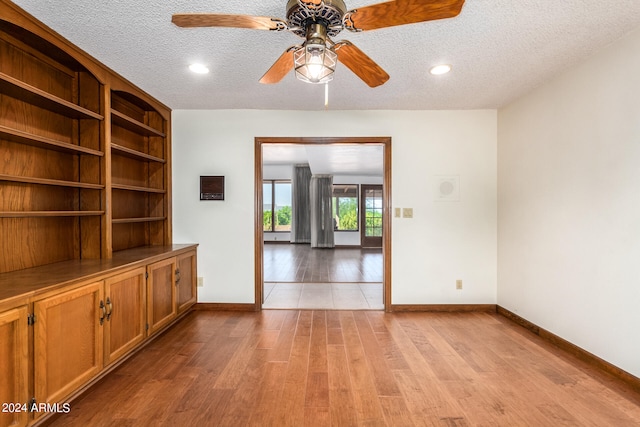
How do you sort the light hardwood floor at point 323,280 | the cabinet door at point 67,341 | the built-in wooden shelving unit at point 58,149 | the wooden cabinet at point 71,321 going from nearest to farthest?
the wooden cabinet at point 71,321, the cabinet door at point 67,341, the built-in wooden shelving unit at point 58,149, the light hardwood floor at point 323,280

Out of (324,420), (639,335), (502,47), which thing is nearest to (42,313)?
(324,420)

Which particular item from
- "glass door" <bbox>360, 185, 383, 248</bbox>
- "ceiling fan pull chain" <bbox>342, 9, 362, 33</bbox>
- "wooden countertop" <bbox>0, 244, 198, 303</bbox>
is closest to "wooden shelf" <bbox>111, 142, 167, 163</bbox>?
→ "wooden countertop" <bbox>0, 244, 198, 303</bbox>

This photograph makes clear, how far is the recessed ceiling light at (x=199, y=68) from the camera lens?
2527mm

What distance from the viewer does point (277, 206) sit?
10320mm

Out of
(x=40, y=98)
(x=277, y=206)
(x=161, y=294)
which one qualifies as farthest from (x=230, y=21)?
(x=277, y=206)

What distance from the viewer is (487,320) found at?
3.35 metres

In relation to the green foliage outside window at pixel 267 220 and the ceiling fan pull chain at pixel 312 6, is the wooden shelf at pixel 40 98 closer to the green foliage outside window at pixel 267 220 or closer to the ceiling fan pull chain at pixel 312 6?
the ceiling fan pull chain at pixel 312 6

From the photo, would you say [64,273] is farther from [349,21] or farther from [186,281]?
[349,21]

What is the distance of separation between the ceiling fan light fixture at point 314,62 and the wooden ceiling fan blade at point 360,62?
0.13 meters

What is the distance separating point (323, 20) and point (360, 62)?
366mm

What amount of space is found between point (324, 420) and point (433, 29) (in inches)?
97.0

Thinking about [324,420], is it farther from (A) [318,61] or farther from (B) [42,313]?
(A) [318,61]

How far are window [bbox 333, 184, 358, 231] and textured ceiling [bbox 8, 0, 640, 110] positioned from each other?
21.4 ft

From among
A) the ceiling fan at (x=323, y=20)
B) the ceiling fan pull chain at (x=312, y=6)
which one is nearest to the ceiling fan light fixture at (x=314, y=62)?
the ceiling fan at (x=323, y=20)
